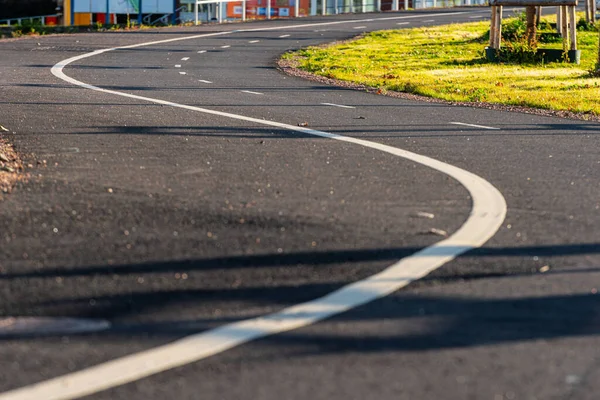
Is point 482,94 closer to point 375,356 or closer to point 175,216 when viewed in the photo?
point 175,216

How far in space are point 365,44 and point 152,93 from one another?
1471 centimetres

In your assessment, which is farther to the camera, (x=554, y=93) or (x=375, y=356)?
(x=554, y=93)

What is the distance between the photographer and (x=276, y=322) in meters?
4.77

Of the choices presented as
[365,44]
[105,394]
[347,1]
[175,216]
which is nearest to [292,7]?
[347,1]

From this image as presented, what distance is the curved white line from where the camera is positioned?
13.1 ft

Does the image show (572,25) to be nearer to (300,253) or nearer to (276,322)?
(300,253)

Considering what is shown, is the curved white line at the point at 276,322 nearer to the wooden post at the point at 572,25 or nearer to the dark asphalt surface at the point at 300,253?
the dark asphalt surface at the point at 300,253

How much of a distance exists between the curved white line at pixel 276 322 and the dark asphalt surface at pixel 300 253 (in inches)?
3.1

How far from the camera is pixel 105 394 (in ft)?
12.8

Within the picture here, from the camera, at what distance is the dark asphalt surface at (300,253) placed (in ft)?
13.8

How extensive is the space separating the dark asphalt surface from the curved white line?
0.08 m

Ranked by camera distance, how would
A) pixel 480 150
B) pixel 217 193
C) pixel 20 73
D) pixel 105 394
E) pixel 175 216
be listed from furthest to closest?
pixel 20 73
pixel 480 150
pixel 217 193
pixel 175 216
pixel 105 394

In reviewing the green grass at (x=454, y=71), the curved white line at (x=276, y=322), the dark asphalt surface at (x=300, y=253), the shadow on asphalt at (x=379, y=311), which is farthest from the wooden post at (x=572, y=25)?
the shadow on asphalt at (x=379, y=311)

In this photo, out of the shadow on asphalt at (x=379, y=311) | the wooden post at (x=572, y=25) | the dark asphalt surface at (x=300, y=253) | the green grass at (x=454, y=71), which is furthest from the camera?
the wooden post at (x=572, y=25)
